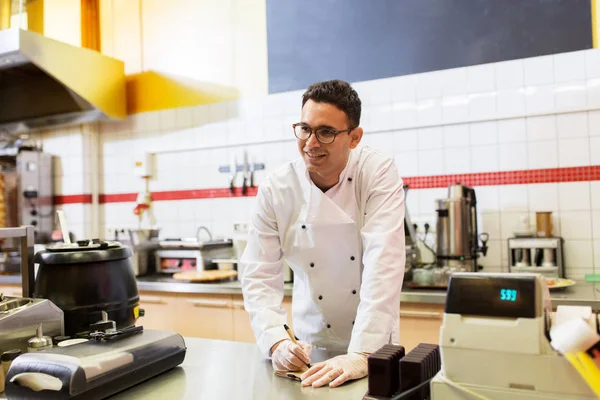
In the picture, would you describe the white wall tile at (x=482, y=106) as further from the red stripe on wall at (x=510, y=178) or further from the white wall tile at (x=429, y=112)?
the red stripe on wall at (x=510, y=178)

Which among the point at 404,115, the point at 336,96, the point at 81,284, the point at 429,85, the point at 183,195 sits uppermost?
the point at 429,85

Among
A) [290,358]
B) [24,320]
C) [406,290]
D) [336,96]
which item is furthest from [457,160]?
[24,320]

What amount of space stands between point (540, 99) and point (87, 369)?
2.91 m

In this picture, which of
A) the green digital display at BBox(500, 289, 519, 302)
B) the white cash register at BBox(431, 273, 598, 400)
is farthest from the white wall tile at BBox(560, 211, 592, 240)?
the green digital display at BBox(500, 289, 519, 302)

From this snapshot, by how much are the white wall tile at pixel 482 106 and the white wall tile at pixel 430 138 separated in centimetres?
23

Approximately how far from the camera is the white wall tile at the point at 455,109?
3.29m

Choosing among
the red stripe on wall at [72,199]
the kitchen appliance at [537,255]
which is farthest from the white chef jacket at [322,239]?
the red stripe on wall at [72,199]

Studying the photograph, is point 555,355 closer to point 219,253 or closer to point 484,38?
Result: point 484,38

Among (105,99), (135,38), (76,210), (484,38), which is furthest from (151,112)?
(484,38)

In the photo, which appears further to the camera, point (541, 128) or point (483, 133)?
point (483, 133)

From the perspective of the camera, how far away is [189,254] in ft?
12.2

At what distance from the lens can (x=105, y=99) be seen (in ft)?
14.1

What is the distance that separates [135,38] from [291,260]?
3.32 meters

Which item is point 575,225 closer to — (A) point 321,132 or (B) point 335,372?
(A) point 321,132
